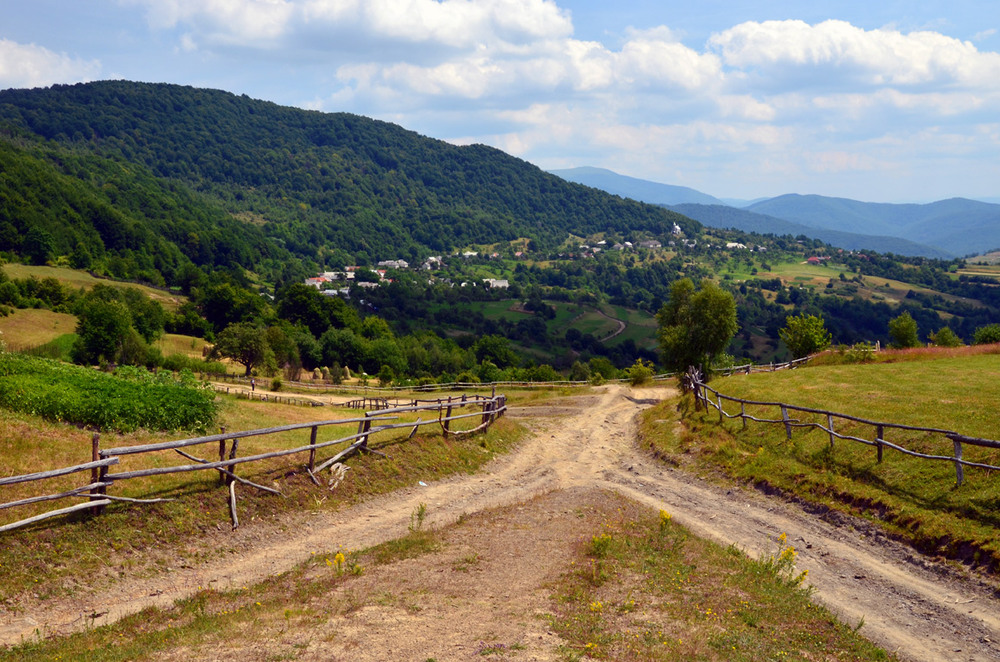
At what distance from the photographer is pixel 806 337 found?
5106 centimetres

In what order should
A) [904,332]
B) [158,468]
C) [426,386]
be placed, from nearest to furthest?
[158,468], [904,332], [426,386]

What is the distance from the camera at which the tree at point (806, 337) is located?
5081 cm

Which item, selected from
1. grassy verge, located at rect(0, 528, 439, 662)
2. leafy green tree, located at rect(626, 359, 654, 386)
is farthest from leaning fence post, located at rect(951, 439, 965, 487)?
leafy green tree, located at rect(626, 359, 654, 386)

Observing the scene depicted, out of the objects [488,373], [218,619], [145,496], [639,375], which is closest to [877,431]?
[218,619]

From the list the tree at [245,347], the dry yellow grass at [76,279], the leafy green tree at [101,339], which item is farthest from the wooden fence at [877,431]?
the dry yellow grass at [76,279]

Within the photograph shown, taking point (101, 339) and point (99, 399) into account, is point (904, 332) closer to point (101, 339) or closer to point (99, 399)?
point (99, 399)

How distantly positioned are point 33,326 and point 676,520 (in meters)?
78.0

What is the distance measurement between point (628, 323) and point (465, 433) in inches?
6359

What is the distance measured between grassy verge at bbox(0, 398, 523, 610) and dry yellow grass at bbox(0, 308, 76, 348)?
5723 centimetres

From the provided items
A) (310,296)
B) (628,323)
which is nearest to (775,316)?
(628,323)

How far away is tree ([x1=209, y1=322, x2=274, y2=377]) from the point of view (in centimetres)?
6688

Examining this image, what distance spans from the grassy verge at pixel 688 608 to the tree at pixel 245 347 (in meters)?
60.7

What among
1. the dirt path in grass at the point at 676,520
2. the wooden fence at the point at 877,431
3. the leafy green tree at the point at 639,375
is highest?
the wooden fence at the point at 877,431

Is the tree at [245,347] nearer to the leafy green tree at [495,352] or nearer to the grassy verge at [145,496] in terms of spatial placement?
the grassy verge at [145,496]
